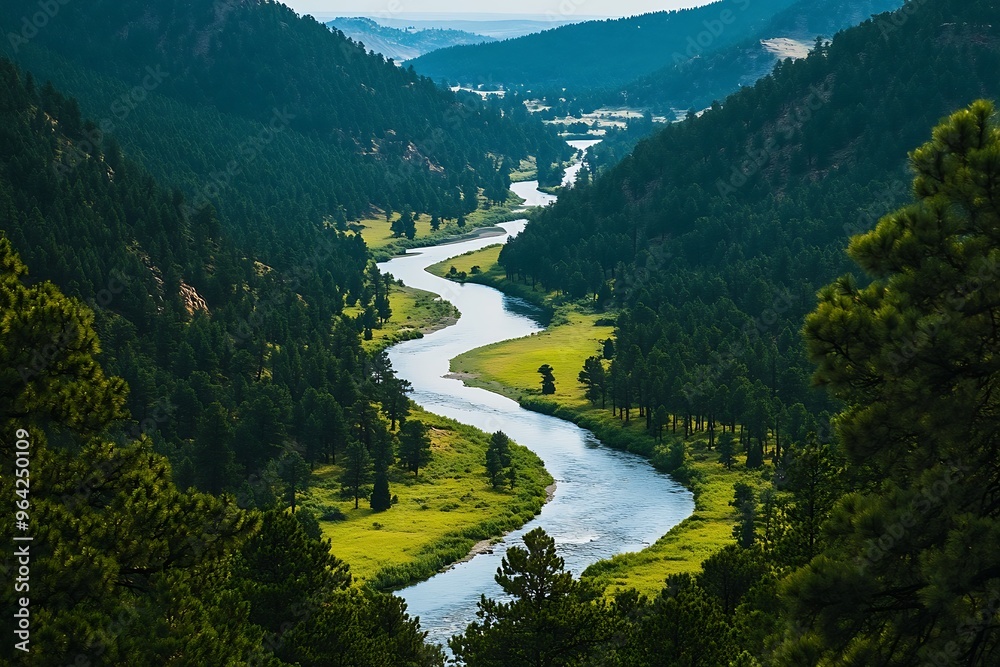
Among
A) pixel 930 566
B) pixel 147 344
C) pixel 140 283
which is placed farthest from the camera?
pixel 140 283

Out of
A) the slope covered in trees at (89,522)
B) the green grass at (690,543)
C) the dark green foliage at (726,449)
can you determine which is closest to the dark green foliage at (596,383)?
the dark green foliage at (726,449)

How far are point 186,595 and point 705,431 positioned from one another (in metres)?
104

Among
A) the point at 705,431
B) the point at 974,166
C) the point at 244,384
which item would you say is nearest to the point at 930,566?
the point at 974,166

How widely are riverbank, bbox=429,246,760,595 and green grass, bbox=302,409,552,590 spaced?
14197mm

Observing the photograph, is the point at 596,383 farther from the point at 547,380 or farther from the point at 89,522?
the point at 89,522

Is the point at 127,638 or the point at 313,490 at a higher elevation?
the point at 127,638

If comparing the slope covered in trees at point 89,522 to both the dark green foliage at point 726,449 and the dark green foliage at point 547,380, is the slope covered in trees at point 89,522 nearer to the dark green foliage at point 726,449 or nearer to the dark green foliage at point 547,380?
the dark green foliage at point 726,449

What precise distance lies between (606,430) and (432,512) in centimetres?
3349

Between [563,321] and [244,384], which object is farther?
[563,321]

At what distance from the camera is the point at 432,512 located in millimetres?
102562

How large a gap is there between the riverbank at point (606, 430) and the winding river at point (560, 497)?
5.38ft

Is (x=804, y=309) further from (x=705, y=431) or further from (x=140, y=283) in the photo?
(x=140, y=283)

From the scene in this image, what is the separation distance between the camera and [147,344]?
137 m

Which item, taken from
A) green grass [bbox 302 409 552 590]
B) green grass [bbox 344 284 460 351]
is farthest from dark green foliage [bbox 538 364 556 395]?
green grass [bbox 344 284 460 351]
